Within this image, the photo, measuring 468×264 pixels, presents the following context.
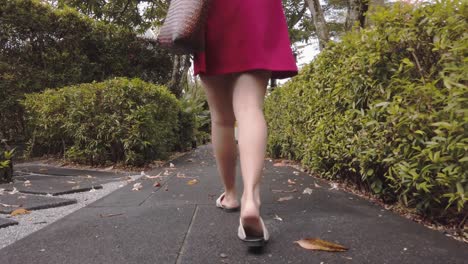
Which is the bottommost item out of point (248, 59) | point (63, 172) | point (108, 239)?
point (63, 172)

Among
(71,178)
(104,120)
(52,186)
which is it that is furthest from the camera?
(104,120)

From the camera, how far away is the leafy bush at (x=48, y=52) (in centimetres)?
566

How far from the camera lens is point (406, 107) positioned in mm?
1938

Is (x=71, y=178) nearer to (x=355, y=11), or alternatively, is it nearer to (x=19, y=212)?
(x=19, y=212)

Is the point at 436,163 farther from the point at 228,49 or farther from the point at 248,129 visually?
the point at 228,49

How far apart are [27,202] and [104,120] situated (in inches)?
87.6

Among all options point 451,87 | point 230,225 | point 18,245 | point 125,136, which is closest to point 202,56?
point 230,225

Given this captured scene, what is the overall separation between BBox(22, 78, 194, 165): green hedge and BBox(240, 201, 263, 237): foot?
3473mm

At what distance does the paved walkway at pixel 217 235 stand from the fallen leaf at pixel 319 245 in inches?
1.3

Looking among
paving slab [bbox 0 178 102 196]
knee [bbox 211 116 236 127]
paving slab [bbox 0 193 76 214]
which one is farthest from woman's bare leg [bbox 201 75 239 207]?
paving slab [bbox 0 178 102 196]

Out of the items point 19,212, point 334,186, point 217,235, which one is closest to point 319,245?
point 217,235

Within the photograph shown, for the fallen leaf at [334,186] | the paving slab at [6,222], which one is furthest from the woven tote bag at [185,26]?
the fallen leaf at [334,186]

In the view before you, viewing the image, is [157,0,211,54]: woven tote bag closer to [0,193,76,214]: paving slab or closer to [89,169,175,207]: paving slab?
[89,169,175,207]: paving slab

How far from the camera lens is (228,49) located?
1.75 meters
